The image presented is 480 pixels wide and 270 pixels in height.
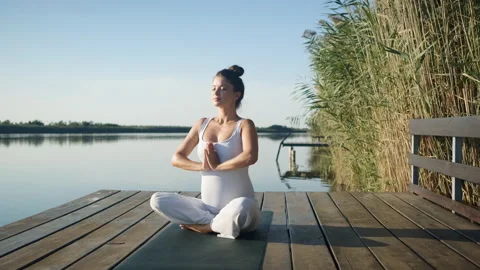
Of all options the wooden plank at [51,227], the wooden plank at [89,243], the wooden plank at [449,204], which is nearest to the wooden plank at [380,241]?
the wooden plank at [449,204]

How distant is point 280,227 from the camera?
3.27 m

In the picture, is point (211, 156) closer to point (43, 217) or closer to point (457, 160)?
point (43, 217)

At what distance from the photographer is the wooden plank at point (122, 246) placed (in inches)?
93.7

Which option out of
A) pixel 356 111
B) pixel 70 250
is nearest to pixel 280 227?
pixel 70 250

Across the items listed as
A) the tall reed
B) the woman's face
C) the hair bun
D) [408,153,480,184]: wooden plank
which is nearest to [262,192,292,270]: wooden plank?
the woman's face

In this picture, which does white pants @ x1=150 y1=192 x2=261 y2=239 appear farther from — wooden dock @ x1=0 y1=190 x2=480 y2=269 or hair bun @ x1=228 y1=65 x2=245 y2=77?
hair bun @ x1=228 y1=65 x2=245 y2=77

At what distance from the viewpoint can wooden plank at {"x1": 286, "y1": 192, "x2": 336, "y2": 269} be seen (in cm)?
240

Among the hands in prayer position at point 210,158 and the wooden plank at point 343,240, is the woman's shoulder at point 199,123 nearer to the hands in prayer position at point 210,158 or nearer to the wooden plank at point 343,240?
the hands in prayer position at point 210,158

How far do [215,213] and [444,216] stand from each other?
184 cm

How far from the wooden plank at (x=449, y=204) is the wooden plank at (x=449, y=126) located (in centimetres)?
52

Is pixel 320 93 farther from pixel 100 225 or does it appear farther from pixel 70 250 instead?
pixel 70 250

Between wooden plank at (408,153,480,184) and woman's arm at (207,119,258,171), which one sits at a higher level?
woman's arm at (207,119,258,171)

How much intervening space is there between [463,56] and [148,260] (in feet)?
10.4

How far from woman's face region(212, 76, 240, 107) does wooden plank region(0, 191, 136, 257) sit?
4.37 ft
